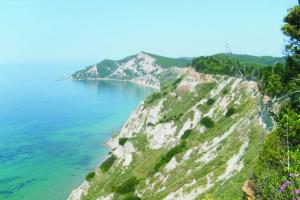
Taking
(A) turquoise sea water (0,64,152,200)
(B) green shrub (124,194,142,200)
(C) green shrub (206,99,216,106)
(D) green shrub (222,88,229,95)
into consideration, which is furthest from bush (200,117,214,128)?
(A) turquoise sea water (0,64,152,200)

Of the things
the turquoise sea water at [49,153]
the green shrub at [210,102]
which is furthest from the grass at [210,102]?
the turquoise sea water at [49,153]

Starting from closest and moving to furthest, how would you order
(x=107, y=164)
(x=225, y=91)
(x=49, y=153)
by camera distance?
1. (x=225, y=91)
2. (x=107, y=164)
3. (x=49, y=153)

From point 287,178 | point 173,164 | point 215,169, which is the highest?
point 287,178

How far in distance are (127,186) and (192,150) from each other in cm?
1295

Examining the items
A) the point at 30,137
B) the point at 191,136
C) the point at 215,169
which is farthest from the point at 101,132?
the point at 215,169

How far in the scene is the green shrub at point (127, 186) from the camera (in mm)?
66000

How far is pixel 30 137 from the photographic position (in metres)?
156

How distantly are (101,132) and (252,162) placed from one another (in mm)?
124894

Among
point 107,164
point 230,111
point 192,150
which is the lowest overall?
point 107,164

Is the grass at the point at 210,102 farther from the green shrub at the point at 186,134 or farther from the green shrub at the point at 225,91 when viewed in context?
the green shrub at the point at 186,134

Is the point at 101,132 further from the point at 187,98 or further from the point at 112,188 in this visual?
the point at 112,188

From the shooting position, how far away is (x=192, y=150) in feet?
221

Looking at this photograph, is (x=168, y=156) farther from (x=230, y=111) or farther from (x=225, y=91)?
(x=225, y=91)

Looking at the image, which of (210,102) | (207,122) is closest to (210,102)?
(210,102)
